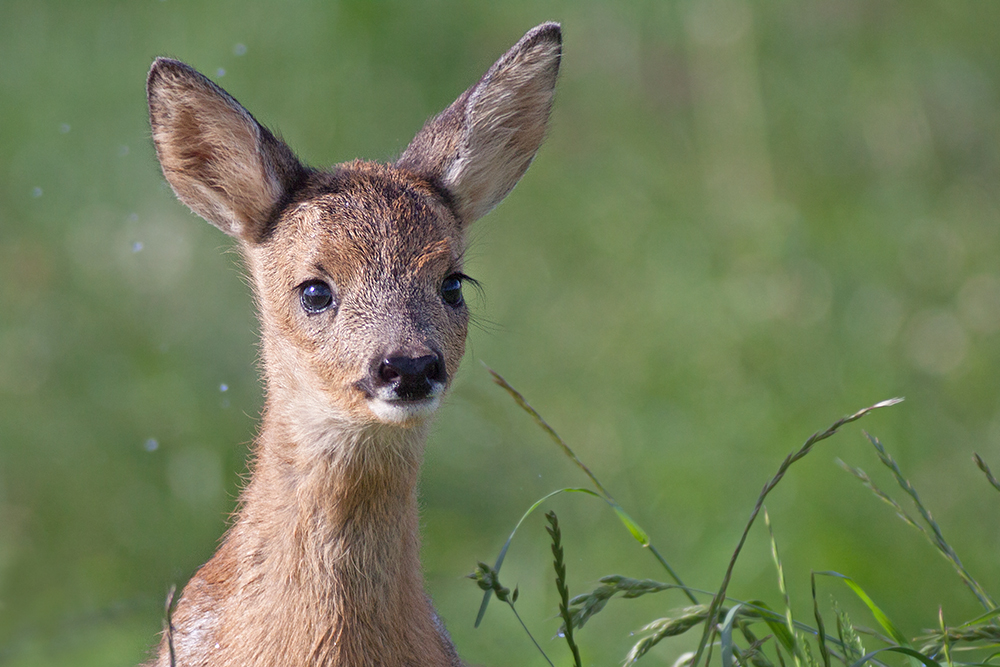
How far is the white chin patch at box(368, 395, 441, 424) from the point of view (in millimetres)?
4355

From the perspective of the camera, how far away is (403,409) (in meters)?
4.36

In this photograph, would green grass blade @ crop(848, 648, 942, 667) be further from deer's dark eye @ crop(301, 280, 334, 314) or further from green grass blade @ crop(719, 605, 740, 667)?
deer's dark eye @ crop(301, 280, 334, 314)

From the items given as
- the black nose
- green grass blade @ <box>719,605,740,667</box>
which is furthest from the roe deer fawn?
green grass blade @ <box>719,605,740,667</box>

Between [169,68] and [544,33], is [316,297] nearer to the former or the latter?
[169,68]

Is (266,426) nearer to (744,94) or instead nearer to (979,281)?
(979,281)

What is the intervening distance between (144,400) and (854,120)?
182 inches

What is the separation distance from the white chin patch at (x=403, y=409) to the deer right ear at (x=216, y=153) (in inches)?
44.8

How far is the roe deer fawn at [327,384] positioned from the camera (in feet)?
15.2

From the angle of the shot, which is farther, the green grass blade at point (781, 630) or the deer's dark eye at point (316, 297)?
the deer's dark eye at point (316, 297)

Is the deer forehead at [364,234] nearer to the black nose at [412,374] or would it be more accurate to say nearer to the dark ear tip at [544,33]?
the black nose at [412,374]

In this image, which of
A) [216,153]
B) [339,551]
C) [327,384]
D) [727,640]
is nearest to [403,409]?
[327,384]

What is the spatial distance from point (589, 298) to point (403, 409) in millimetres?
4250

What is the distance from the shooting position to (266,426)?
5.02 m

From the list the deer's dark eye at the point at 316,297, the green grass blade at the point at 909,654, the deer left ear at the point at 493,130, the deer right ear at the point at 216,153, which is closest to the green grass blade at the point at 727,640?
the green grass blade at the point at 909,654
